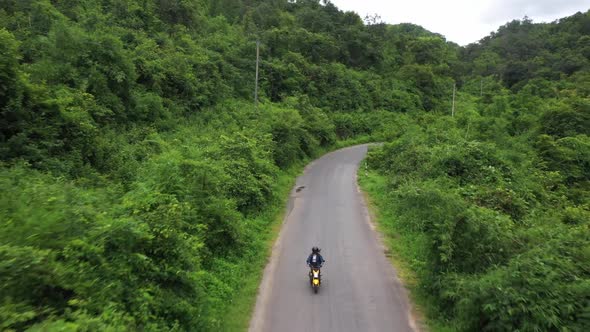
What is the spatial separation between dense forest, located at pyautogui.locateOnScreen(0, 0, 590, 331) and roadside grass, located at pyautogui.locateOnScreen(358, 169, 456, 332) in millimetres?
142

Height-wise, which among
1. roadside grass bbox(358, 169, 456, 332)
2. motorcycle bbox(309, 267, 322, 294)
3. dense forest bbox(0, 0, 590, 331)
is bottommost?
roadside grass bbox(358, 169, 456, 332)

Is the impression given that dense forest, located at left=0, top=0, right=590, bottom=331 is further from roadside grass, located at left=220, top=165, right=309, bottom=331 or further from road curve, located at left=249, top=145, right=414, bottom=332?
Answer: road curve, located at left=249, top=145, right=414, bottom=332

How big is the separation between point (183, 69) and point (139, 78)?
13.7 ft

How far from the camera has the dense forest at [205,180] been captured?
687 centimetres

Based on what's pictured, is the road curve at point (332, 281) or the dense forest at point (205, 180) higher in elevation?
the dense forest at point (205, 180)

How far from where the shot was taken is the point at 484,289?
7969mm

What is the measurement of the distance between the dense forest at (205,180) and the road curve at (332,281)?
2.49 ft

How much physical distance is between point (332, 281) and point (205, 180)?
506 centimetres

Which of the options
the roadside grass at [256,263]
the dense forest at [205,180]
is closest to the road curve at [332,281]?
the roadside grass at [256,263]

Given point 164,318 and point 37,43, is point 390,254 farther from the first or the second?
point 37,43

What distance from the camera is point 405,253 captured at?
549 inches

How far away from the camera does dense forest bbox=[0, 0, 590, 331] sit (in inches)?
271

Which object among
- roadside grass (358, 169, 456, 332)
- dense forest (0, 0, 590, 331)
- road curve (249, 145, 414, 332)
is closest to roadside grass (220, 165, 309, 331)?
dense forest (0, 0, 590, 331)

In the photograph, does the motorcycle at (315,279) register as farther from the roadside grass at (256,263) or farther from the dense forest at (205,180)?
the dense forest at (205,180)
